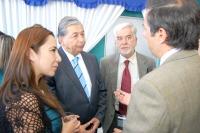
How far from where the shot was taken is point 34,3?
355 centimetres

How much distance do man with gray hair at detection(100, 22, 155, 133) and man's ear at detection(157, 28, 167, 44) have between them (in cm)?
142

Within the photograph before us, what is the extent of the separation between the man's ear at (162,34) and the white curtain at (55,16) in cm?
247

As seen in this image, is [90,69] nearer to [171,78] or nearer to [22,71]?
[22,71]

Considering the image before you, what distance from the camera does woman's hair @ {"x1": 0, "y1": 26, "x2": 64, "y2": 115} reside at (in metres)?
1.46

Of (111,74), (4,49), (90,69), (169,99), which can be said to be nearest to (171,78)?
(169,99)

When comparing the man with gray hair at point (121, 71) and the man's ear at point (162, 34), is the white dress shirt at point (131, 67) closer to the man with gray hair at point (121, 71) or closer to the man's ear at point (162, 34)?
the man with gray hair at point (121, 71)

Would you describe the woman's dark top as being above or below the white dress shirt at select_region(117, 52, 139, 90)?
above

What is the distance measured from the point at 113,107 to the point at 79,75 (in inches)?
18.6

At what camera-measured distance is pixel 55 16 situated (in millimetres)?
3703

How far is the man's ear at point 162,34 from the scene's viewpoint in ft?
4.12

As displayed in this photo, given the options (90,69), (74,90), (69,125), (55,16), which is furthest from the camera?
(55,16)

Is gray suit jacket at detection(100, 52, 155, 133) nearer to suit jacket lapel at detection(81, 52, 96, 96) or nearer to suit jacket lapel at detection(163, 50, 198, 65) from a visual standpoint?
suit jacket lapel at detection(81, 52, 96, 96)

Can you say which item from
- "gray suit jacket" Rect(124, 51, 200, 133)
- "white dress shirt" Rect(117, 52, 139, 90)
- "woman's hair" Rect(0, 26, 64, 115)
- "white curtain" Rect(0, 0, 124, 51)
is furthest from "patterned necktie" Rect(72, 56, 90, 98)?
"white curtain" Rect(0, 0, 124, 51)

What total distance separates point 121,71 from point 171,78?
1.55 meters
